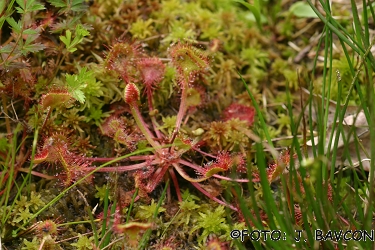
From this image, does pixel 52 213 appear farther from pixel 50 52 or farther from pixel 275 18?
pixel 275 18

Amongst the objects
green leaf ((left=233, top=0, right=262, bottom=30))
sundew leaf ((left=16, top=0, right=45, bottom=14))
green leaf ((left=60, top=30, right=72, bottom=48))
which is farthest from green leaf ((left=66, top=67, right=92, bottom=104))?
green leaf ((left=233, top=0, right=262, bottom=30))

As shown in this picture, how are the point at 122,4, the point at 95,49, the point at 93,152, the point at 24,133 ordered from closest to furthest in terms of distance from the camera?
the point at 24,133
the point at 93,152
the point at 95,49
the point at 122,4

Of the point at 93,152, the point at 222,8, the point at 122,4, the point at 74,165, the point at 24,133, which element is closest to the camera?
the point at 74,165

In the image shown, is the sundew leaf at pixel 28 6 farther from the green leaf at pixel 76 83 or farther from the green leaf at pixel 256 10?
the green leaf at pixel 256 10

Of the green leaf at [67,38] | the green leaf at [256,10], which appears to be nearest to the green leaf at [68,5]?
the green leaf at [67,38]

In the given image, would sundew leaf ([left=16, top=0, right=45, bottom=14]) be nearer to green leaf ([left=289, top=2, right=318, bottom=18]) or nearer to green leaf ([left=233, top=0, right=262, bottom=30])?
green leaf ([left=233, top=0, right=262, bottom=30])

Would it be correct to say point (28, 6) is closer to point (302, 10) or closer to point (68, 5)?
point (68, 5)

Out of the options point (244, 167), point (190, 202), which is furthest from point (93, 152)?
point (244, 167)
